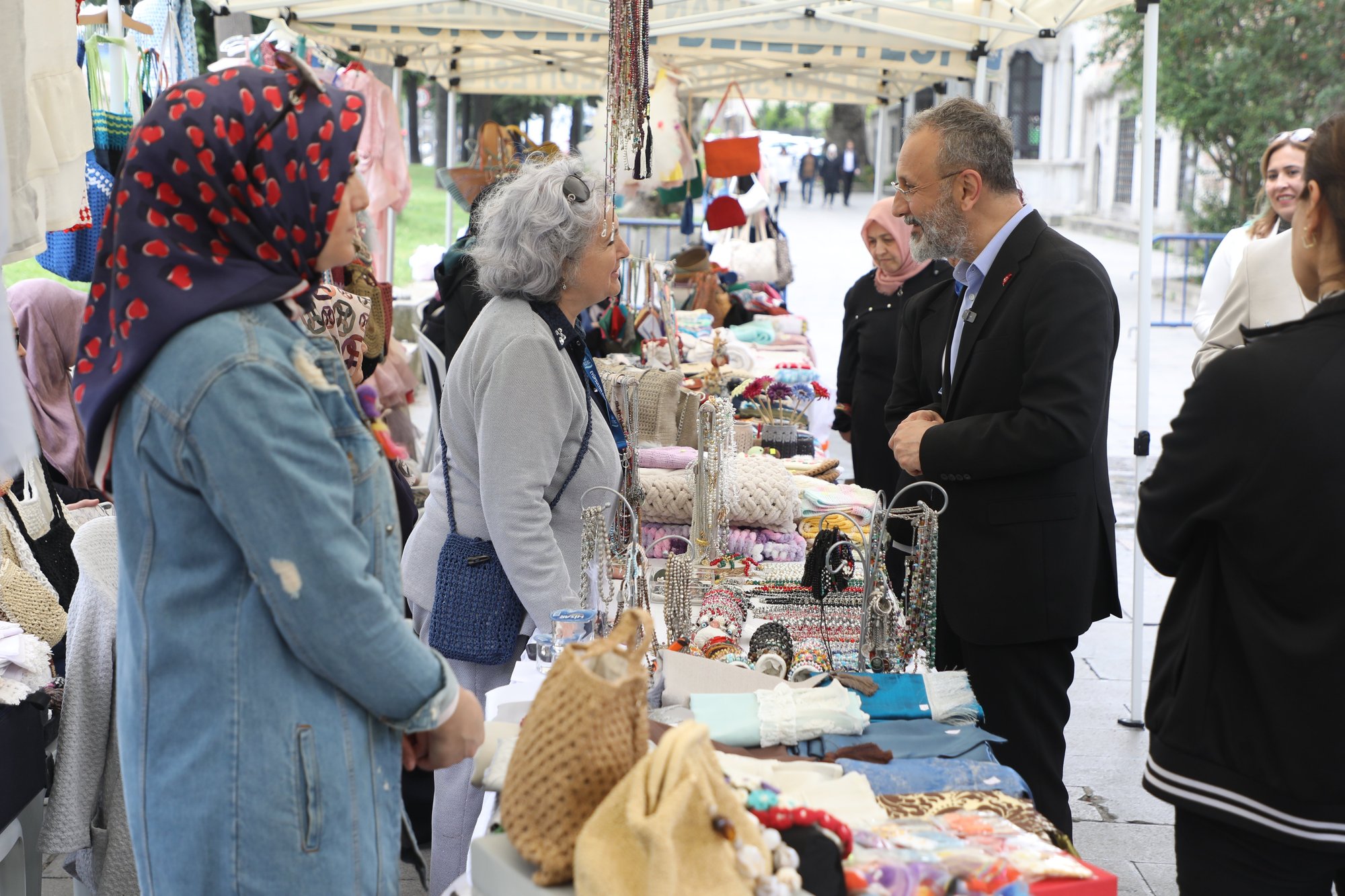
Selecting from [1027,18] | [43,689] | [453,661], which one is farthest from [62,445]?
[1027,18]

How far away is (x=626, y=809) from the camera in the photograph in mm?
1354

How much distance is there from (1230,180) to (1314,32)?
2.74 metres

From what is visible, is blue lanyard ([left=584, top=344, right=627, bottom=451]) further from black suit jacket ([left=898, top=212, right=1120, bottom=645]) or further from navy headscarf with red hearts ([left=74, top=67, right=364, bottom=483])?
navy headscarf with red hearts ([left=74, top=67, right=364, bottom=483])

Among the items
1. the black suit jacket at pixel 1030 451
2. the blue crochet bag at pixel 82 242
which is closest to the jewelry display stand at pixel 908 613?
the black suit jacket at pixel 1030 451

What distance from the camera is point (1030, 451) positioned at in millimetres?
2566

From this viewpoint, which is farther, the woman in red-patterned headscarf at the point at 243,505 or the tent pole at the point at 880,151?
the tent pole at the point at 880,151

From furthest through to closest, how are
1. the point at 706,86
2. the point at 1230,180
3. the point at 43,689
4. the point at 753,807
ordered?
the point at 1230,180 → the point at 706,86 → the point at 43,689 → the point at 753,807

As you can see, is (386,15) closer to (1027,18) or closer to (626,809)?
(1027,18)

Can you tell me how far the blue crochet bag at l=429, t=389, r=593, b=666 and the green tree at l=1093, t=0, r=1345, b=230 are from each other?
18740 mm

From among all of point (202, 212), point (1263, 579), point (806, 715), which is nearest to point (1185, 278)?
point (1263, 579)

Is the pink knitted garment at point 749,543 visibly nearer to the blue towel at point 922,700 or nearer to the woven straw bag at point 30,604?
the blue towel at point 922,700

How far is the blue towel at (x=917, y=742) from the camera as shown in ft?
6.74

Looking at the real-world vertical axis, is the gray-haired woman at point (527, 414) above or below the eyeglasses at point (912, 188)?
below

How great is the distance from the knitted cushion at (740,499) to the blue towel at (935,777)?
4.45 ft
